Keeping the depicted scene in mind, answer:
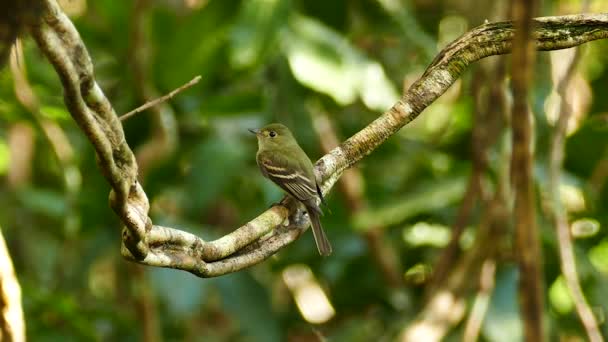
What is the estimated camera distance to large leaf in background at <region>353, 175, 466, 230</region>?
14.6 ft

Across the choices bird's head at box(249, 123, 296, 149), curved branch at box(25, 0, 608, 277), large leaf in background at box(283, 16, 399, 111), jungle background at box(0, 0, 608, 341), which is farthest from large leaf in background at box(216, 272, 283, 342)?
curved branch at box(25, 0, 608, 277)

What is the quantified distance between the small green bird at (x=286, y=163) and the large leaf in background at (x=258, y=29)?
1.94 ft

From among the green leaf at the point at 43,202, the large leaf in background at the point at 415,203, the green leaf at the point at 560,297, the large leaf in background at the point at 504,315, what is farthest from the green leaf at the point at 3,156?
the green leaf at the point at 560,297

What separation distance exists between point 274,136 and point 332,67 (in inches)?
36.8

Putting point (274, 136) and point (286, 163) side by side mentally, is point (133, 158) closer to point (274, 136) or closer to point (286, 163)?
point (286, 163)

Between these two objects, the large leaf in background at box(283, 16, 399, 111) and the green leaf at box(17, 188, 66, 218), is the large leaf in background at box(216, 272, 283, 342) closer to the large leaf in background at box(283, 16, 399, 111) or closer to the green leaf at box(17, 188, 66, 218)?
the green leaf at box(17, 188, 66, 218)

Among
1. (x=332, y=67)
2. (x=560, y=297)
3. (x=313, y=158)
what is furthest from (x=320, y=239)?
(x=560, y=297)

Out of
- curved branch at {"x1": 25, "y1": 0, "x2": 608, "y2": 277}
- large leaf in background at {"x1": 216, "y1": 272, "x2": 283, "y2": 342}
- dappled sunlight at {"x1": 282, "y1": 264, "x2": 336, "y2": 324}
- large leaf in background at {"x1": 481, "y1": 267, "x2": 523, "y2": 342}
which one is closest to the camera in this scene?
curved branch at {"x1": 25, "y1": 0, "x2": 608, "y2": 277}

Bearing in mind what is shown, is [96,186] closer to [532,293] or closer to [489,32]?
[489,32]

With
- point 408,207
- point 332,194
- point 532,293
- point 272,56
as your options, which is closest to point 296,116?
point 272,56

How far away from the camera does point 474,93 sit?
4.92 metres

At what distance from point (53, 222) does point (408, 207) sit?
3239 mm

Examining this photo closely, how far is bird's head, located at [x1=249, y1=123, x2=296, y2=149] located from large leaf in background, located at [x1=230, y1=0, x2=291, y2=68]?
738 millimetres

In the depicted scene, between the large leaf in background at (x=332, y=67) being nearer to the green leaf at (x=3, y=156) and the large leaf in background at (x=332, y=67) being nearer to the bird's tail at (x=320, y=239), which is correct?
the bird's tail at (x=320, y=239)
